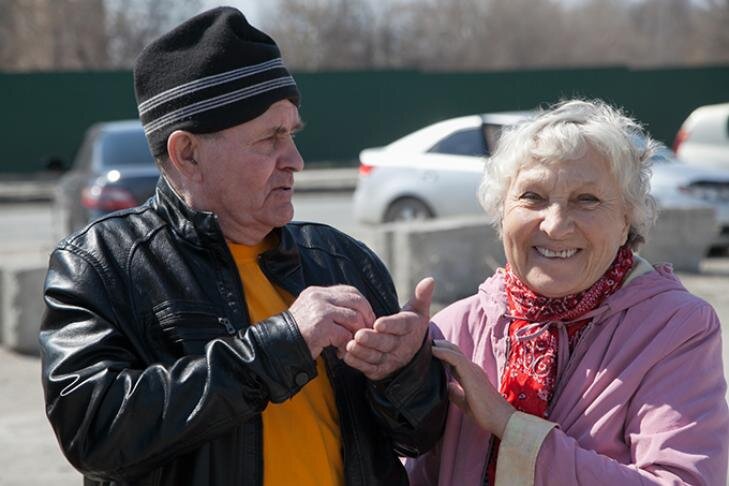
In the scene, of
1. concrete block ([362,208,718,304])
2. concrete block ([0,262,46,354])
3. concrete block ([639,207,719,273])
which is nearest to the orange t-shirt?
concrete block ([0,262,46,354])

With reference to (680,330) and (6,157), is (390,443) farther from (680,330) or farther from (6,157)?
(6,157)

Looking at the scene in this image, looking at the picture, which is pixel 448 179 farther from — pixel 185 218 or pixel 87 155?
pixel 185 218

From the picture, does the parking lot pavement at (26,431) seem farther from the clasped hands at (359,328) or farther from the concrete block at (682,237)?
the clasped hands at (359,328)

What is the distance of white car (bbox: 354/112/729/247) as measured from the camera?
12.5 meters

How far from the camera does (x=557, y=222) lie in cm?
265

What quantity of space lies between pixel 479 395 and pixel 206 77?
0.91 meters

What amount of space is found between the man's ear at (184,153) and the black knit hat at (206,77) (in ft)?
0.06

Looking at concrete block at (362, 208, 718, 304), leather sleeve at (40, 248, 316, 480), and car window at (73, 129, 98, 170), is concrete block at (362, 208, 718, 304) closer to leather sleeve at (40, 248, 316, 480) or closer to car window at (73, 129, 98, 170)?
car window at (73, 129, 98, 170)

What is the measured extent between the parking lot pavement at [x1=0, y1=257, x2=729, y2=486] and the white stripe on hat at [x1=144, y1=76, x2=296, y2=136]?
3449mm

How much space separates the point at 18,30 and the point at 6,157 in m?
12.7

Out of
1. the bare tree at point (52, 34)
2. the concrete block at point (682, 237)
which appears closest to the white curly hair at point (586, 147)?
the concrete block at point (682, 237)

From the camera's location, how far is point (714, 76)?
30.3 metres

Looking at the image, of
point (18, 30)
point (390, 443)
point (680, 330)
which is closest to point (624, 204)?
point (680, 330)

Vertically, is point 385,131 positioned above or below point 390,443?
below
